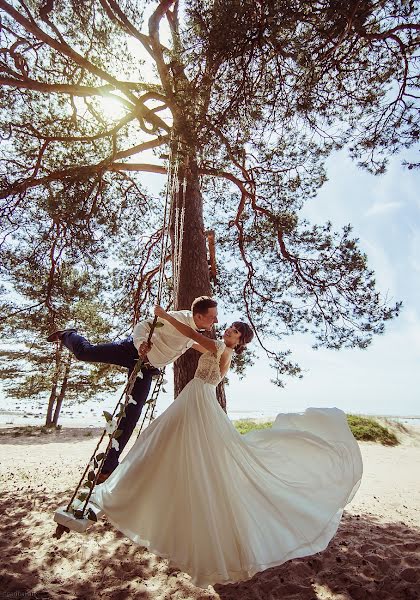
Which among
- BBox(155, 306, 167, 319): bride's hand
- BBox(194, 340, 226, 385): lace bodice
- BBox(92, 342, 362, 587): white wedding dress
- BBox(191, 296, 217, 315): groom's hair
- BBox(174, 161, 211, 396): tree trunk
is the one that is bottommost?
BBox(92, 342, 362, 587): white wedding dress

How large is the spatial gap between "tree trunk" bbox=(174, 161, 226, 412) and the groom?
0.72 metres

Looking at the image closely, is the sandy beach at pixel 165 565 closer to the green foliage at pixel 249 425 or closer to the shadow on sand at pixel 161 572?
the shadow on sand at pixel 161 572

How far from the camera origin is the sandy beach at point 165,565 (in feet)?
8.21

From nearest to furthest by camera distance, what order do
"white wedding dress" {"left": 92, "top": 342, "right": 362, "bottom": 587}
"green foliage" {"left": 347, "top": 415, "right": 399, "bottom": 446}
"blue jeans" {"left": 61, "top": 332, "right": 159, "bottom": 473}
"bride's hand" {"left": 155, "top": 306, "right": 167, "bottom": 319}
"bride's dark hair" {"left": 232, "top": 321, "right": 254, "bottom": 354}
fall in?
"white wedding dress" {"left": 92, "top": 342, "right": 362, "bottom": 587} < "bride's hand" {"left": 155, "top": 306, "right": 167, "bottom": 319} < "bride's dark hair" {"left": 232, "top": 321, "right": 254, "bottom": 354} < "blue jeans" {"left": 61, "top": 332, "right": 159, "bottom": 473} < "green foliage" {"left": 347, "top": 415, "right": 399, "bottom": 446}

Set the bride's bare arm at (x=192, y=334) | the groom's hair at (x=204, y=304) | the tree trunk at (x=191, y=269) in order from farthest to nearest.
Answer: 1. the tree trunk at (x=191, y=269)
2. the groom's hair at (x=204, y=304)
3. the bride's bare arm at (x=192, y=334)

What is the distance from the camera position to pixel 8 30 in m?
4.80

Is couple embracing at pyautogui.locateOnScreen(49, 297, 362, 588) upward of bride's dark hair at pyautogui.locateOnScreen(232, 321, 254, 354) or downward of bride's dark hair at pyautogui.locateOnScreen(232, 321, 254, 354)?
downward

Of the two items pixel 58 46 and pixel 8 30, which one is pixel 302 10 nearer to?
pixel 58 46

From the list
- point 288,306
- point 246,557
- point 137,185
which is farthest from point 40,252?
point 246,557

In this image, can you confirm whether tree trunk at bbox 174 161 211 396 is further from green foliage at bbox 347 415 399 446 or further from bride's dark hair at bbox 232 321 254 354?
green foliage at bbox 347 415 399 446

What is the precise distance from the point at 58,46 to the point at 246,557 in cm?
517

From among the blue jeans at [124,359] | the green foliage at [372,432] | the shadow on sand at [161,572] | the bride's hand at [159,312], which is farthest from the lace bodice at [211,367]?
the green foliage at [372,432]

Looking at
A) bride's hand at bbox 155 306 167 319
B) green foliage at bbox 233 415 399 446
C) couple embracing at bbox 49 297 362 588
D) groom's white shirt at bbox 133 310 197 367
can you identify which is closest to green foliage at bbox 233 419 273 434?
green foliage at bbox 233 415 399 446

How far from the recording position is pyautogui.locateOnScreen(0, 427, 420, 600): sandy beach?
250cm
